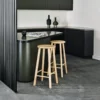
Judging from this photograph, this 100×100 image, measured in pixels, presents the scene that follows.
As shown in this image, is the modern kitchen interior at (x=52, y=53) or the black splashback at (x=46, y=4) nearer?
the modern kitchen interior at (x=52, y=53)

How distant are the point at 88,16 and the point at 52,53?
8.64ft

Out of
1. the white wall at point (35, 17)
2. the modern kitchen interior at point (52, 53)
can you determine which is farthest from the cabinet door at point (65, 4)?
the white wall at point (35, 17)

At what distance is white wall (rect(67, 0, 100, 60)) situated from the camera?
768 cm

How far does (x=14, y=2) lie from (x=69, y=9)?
15.8 ft

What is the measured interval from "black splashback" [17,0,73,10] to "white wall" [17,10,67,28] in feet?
1.06

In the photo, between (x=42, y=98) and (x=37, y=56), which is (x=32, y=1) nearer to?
(x=37, y=56)

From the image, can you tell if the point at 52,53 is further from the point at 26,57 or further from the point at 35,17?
the point at 35,17

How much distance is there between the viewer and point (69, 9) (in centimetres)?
879

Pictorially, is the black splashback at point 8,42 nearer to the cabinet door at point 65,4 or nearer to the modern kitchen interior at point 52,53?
the modern kitchen interior at point 52,53

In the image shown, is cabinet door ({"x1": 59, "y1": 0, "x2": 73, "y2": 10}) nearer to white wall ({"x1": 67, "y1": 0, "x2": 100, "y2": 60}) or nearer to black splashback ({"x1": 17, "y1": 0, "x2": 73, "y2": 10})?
black splashback ({"x1": 17, "y1": 0, "x2": 73, "y2": 10})

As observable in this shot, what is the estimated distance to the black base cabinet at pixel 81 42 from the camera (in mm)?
7683

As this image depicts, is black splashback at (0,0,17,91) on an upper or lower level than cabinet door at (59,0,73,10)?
lower

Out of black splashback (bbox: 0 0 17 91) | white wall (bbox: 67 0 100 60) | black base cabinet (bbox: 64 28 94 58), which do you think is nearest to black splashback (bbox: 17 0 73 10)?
white wall (bbox: 67 0 100 60)

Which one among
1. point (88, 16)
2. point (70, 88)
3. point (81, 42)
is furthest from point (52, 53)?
point (88, 16)
